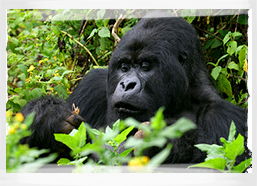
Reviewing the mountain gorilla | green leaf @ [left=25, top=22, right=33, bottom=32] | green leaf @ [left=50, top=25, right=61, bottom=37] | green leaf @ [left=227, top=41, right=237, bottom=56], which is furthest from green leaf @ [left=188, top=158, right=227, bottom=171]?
green leaf @ [left=25, top=22, right=33, bottom=32]

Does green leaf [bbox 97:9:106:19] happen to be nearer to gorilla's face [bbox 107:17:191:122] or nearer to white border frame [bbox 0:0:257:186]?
white border frame [bbox 0:0:257:186]

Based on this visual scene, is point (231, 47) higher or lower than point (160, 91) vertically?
higher

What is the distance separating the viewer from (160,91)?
2449mm

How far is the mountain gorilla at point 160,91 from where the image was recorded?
233 centimetres

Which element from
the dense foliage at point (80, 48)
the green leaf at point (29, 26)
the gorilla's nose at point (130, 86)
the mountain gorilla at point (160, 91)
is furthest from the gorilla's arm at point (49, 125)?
the green leaf at point (29, 26)

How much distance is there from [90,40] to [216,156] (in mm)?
2060

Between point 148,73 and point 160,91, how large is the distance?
138 mm

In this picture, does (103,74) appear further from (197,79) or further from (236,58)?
(236,58)

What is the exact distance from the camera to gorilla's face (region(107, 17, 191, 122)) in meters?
2.36

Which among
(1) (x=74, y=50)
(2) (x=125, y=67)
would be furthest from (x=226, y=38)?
(1) (x=74, y=50)

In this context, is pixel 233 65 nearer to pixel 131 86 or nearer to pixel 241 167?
pixel 131 86

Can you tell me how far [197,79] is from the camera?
2.63m

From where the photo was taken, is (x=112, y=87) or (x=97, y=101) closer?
(x=112, y=87)
